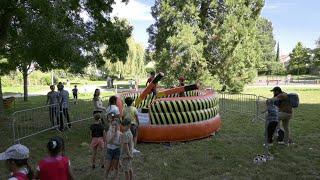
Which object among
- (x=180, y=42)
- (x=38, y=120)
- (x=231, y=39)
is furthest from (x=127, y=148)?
(x=231, y=39)

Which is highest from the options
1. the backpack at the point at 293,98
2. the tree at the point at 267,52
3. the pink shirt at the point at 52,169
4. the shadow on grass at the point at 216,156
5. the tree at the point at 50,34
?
the tree at the point at 267,52

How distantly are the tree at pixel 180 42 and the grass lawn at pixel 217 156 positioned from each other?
19.8 m

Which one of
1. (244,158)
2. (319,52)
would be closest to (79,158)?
(244,158)

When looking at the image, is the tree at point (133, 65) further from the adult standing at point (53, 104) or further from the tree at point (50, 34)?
the adult standing at point (53, 104)

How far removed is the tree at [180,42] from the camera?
34.0m

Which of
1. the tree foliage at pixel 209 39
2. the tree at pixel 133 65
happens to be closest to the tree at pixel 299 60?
the tree at pixel 133 65

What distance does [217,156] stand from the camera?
10.5 m

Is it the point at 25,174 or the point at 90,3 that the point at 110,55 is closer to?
the point at 90,3

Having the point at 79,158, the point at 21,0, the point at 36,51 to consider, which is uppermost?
the point at 21,0

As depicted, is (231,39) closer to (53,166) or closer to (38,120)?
(38,120)

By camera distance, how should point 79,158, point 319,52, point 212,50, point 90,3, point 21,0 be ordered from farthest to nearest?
point 319,52 < point 212,50 < point 90,3 < point 21,0 < point 79,158

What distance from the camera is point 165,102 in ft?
39.8

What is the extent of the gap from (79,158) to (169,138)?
2.77 meters

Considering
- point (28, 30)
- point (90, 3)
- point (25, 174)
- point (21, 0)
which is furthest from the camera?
point (90, 3)
